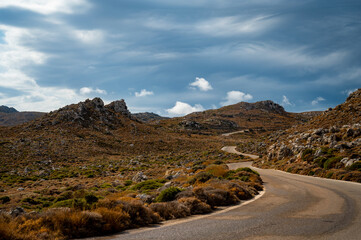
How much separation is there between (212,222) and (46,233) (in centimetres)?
607

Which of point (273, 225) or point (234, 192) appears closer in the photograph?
point (273, 225)

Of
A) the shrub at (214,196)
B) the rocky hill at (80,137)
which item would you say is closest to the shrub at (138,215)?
the shrub at (214,196)

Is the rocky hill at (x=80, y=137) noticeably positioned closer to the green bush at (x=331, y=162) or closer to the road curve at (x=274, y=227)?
the road curve at (x=274, y=227)

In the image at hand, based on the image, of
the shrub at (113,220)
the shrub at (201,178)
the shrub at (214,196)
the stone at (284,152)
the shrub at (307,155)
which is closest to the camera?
the shrub at (113,220)

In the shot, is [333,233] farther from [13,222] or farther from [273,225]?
[13,222]

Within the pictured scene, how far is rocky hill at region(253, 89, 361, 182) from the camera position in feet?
90.1

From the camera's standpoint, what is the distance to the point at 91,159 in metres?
54.4

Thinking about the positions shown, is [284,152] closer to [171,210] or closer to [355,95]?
[355,95]

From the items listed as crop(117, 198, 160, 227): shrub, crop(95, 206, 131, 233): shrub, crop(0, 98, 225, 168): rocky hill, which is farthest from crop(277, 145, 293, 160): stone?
crop(95, 206, 131, 233): shrub

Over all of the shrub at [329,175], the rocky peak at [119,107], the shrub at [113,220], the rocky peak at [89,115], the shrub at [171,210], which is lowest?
the shrub at [329,175]

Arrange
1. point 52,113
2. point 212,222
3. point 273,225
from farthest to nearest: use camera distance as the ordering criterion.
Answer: point 52,113 → point 212,222 → point 273,225

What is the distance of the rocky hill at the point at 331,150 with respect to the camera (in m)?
27.5

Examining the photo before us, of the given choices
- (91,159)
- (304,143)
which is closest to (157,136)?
(91,159)

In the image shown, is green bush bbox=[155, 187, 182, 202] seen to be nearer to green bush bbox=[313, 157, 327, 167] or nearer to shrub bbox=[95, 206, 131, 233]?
shrub bbox=[95, 206, 131, 233]
